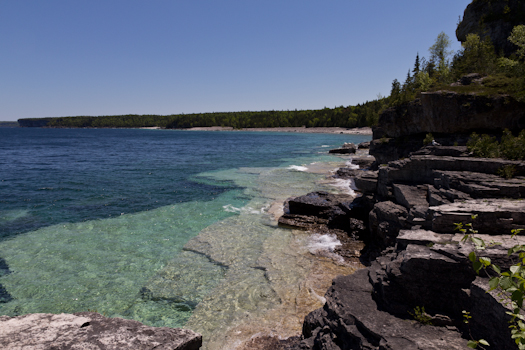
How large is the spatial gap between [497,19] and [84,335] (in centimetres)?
6353

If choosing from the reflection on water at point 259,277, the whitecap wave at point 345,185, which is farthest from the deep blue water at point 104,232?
the whitecap wave at point 345,185

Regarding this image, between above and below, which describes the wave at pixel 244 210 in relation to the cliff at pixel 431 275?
below

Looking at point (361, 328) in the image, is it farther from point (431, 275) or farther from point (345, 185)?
point (345, 185)

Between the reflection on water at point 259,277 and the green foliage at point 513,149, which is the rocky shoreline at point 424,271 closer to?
the reflection on water at point 259,277

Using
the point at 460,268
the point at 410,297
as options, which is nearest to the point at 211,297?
the point at 410,297

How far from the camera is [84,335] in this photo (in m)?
4.40

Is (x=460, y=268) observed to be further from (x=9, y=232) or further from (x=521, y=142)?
(x=9, y=232)

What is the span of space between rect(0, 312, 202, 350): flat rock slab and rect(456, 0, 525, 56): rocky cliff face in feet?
189

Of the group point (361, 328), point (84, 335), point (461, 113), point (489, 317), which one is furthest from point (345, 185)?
point (84, 335)

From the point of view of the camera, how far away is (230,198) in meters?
24.1

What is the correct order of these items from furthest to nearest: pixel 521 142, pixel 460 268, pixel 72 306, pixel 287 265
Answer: pixel 521 142 < pixel 287 265 < pixel 72 306 < pixel 460 268

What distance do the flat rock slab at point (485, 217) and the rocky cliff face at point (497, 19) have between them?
161 feet

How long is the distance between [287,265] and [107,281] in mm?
7773

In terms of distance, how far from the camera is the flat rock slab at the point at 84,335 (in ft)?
13.6
